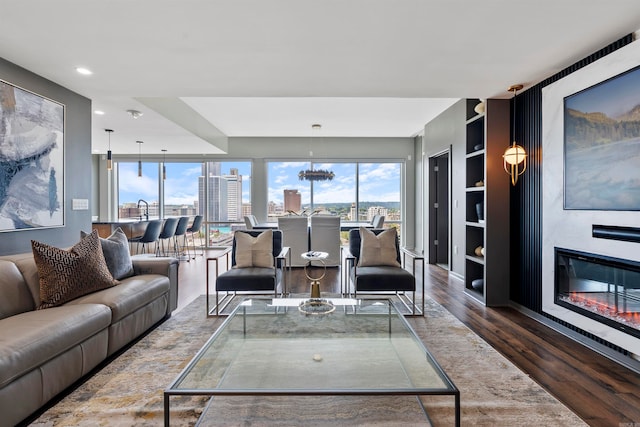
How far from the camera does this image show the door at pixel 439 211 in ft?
21.3

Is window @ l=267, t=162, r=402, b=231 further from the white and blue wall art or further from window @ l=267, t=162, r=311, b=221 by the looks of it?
the white and blue wall art

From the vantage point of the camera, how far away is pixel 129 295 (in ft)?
8.75

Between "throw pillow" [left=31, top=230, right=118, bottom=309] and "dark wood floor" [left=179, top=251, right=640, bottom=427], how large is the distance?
54.3 inches

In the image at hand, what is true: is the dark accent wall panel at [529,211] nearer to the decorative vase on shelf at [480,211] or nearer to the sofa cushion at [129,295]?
the decorative vase on shelf at [480,211]

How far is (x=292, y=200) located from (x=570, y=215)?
20.9ft

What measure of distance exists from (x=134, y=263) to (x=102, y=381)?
53.1 inches

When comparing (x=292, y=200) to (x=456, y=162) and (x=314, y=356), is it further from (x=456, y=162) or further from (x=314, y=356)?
(x=314, y=356)

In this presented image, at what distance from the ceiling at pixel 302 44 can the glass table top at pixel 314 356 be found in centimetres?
213

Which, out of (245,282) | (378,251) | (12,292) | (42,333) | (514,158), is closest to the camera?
(42,333)

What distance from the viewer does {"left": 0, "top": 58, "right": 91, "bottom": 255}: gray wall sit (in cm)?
295

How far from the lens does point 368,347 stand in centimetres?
218

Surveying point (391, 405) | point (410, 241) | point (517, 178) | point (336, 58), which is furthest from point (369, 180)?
point (391, 405)

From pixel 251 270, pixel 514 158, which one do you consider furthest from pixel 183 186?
pixel 514 158

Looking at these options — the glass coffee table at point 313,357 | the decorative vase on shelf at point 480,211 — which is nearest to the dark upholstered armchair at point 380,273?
the glass coffee table at point 313,357
